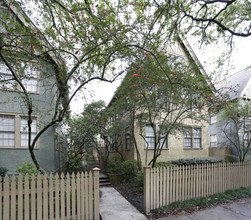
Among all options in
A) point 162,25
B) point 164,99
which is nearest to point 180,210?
point 164,99

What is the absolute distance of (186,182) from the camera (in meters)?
5.36

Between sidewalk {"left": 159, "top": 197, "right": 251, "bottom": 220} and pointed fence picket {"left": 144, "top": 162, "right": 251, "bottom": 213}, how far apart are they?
0.64 m

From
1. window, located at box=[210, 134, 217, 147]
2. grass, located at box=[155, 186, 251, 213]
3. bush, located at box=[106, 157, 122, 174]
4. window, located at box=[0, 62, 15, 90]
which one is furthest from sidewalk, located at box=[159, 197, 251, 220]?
window, located at box=[210, 134, 217, 147]

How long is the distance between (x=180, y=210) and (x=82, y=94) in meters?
4.78

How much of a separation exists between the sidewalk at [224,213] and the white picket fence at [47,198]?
7.29 feet

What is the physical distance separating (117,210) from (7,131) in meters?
6.97

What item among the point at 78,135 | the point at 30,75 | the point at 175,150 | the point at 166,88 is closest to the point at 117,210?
the point at 78,135

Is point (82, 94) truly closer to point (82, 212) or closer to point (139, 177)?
point (82, 212)

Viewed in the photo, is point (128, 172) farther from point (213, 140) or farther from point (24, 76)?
point (213, 140)

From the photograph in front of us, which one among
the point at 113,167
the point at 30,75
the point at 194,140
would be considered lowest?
the point at 113,167

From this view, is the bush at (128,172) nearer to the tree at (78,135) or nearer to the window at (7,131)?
the tree at (78,135)

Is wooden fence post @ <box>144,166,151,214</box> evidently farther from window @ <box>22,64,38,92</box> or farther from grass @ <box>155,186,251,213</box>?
window @ <box>22,64,38,92</box>

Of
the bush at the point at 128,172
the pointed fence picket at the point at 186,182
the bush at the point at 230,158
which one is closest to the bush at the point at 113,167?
the bush at the point at 128,172

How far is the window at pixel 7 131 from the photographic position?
26.8ft
